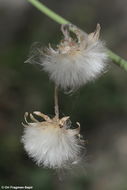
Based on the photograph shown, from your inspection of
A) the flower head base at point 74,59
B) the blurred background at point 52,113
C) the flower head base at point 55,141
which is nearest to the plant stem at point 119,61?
the flower head base at point 74,59

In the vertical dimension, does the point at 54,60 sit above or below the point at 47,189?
below

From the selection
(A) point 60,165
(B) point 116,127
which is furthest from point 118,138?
(A) point 60,165

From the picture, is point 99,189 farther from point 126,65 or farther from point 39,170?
point 126,65

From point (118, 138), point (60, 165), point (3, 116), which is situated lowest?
point (60, 165)

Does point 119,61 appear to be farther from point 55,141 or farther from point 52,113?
point 52,113

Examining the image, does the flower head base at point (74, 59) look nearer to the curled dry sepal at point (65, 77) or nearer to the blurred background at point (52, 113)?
the curled dry sepal at point (65, 77)
